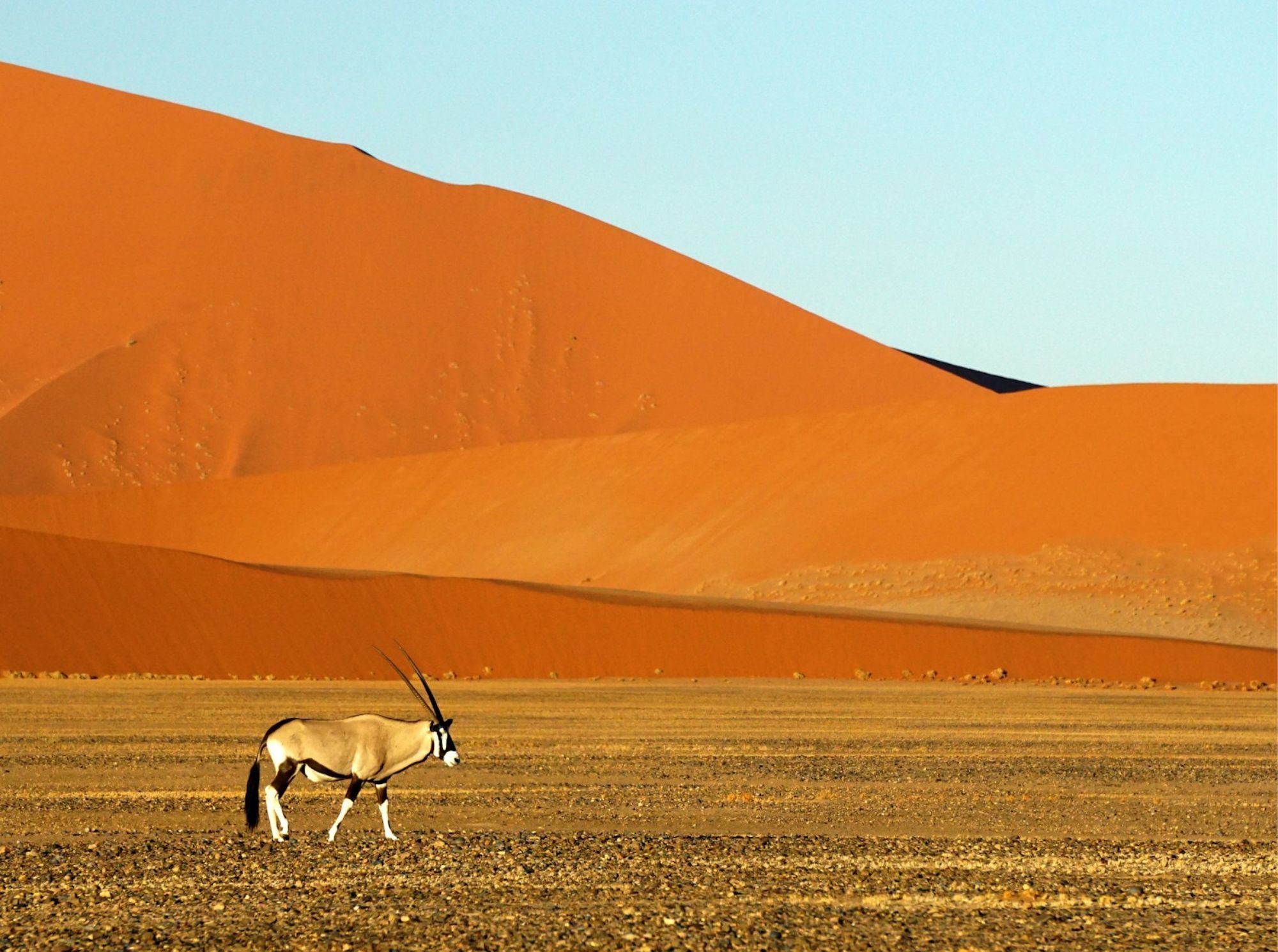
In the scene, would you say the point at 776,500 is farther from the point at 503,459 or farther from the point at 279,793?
the point at 279,793

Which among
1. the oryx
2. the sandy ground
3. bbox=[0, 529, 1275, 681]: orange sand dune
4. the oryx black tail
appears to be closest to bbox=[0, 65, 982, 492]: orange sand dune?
bbox=[0, 529, 1275, 681]: orange sand dune

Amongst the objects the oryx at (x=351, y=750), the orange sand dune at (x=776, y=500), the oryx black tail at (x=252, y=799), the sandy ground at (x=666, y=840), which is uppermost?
the orange sand dune at (x=776, y=500)

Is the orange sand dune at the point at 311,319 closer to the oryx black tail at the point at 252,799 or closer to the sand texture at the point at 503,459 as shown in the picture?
the sand texture at the point at 503,459

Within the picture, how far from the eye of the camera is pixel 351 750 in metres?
10.7

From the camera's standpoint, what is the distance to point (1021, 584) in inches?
1889

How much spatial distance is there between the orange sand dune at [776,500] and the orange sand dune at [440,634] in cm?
770

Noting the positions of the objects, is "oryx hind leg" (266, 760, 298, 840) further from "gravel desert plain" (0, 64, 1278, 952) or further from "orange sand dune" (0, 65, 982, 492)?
"orange sand dune" (0, 65, 982, 492)

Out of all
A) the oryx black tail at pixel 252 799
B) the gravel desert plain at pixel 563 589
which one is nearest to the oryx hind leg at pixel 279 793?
the oryx black tail at pixel 252 799

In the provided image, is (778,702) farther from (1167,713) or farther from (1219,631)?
(1219,631)

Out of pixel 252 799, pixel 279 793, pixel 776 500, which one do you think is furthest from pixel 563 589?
pixel 279 793

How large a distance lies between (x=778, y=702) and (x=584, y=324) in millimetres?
50440

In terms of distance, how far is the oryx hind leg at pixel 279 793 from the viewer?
10547 mm

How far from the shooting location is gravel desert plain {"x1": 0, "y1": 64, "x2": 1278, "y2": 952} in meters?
10.5

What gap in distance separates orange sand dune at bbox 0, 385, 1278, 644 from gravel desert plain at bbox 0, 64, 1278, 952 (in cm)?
16
